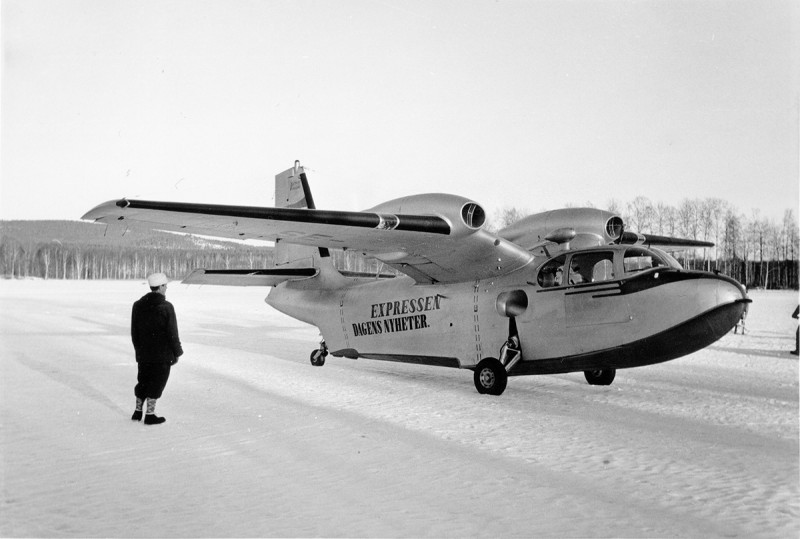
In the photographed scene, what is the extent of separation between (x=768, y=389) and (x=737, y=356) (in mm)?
4214

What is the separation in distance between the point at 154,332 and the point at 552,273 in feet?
16.8

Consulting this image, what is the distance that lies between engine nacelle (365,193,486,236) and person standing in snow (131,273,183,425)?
280 centimetres

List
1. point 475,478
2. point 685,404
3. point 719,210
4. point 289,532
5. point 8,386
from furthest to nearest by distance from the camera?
point 719,210 → point 8,386 → point 685,404 → point 475,478 → point 289,532

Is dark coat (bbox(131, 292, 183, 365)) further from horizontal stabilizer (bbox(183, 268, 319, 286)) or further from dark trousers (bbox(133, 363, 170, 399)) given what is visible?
horizontal stabilizer (bbox(183, 268, 319, 286))

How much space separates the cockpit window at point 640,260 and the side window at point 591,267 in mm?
193

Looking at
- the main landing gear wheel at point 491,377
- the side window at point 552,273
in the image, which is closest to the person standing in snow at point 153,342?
the main landing gear wheel at point 491,377

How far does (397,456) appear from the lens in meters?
4.87

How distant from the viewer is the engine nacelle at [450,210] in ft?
23.9

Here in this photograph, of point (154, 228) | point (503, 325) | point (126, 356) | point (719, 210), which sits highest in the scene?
point (719, 210)

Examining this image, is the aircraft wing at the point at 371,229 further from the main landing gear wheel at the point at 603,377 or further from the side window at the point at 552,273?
the main landing gear wheel at the point at 603,377

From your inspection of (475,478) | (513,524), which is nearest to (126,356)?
(475,478)

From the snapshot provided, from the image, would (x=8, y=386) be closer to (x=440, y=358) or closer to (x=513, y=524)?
(x=440, y=358)

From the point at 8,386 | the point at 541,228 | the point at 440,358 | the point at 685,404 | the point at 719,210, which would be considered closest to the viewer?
the point at 685,404

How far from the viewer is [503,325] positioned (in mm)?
8148
